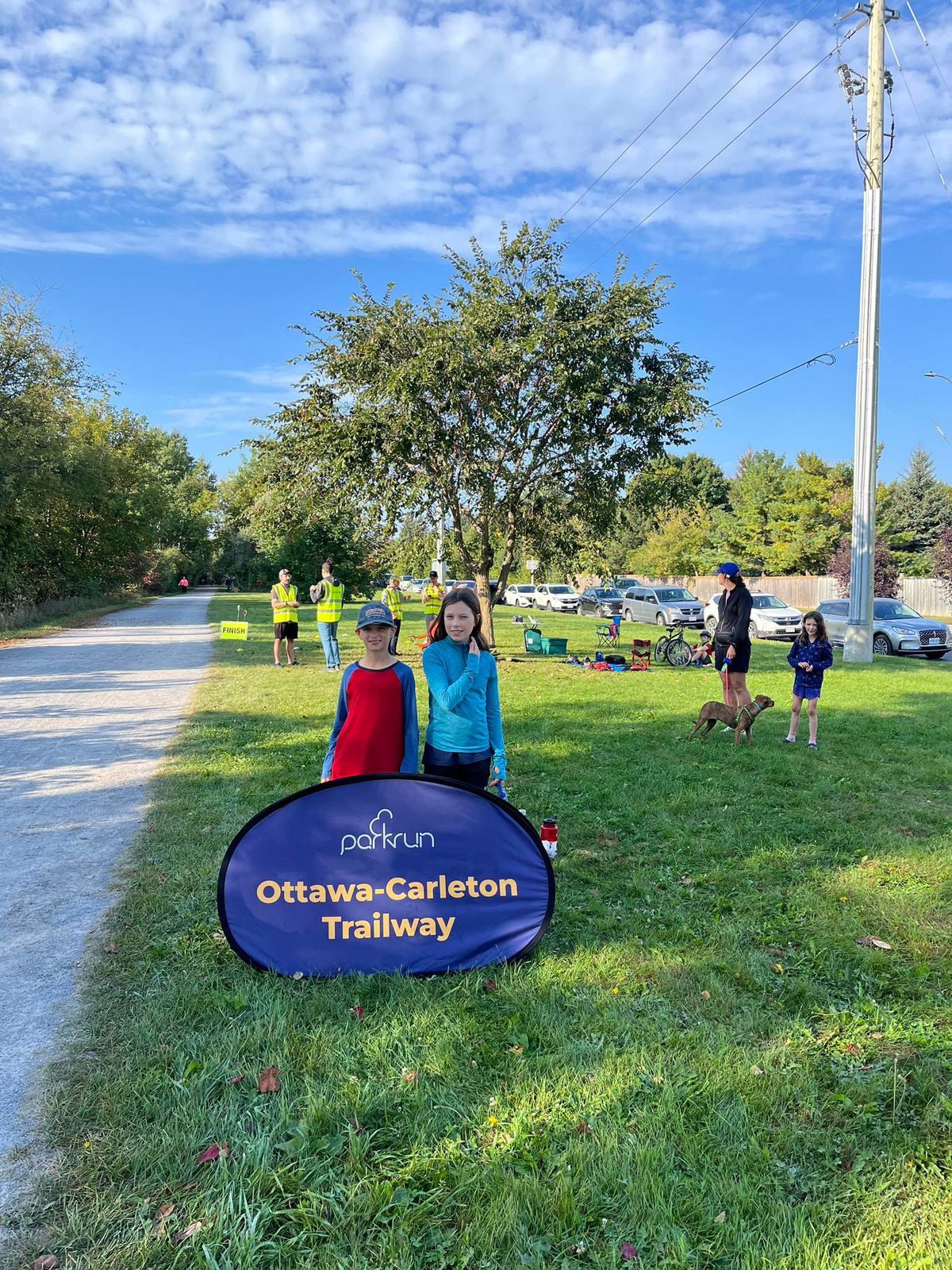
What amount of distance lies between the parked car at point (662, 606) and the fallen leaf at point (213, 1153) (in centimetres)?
3159

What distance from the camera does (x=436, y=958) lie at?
12.0 feet

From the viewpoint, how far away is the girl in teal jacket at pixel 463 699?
413cm

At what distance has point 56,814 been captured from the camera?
616 cm

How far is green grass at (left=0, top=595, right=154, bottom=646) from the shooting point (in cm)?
2238

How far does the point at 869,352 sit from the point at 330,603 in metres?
13.7

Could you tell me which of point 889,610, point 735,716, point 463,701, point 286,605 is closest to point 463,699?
point 463,701

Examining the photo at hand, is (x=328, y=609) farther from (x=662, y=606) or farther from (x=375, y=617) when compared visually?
(x=662, y=606)

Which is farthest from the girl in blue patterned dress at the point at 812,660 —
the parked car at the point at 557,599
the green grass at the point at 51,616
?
the parked car at the point at 557,599

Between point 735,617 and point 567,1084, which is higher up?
point 735,617

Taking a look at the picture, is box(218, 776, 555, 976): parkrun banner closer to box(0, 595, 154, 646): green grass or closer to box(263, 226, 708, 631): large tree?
box(263, 226, 708, 631): large tree

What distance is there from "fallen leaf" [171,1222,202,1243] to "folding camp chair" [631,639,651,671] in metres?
14.9

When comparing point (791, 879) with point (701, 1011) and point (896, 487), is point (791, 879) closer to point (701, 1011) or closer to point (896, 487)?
point (701, 1011)

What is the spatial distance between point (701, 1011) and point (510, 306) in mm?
13382

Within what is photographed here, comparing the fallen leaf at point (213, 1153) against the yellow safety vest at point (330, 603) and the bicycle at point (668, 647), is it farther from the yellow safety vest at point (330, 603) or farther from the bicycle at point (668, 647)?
the bicycle at point (668, 647)
